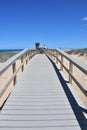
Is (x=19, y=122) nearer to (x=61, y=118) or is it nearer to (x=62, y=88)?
(x=61, y=118)

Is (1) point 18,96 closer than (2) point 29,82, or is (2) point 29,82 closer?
(1) point 18,96

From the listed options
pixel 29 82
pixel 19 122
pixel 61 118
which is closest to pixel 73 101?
pixel 61 118

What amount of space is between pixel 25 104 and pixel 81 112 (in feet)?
4.56

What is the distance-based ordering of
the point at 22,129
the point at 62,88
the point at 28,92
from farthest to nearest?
the point at 62,88 → the point at 28,92 → the point at 22,129

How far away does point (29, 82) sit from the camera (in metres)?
10.4

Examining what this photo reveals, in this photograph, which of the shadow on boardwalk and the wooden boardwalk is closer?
the wooden boardwalk

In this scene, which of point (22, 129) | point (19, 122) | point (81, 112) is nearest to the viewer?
point (22, 129)

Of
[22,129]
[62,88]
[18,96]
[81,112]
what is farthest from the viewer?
[62,88]

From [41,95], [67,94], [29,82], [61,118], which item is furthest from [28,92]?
[61,118]

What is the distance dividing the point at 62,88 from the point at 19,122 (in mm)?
3568

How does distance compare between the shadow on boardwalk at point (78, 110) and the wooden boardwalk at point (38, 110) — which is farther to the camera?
the shadow on boardwalk at point (78, 110)

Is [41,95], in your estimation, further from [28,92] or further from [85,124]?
[85,124]

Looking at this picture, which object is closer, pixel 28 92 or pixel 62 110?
pixel 62 110

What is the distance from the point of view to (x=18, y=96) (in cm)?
798
